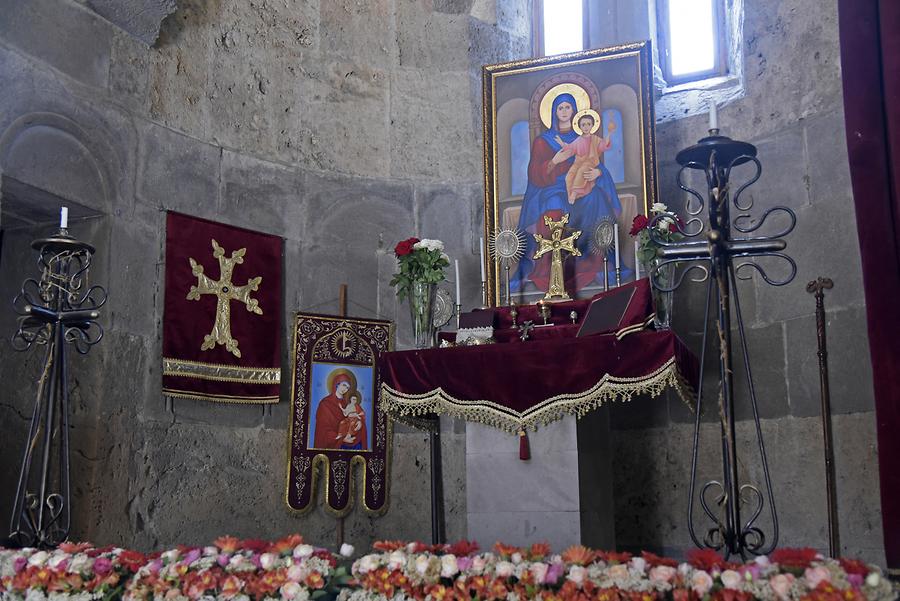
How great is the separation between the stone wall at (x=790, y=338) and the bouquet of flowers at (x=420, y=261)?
1525 millimetres

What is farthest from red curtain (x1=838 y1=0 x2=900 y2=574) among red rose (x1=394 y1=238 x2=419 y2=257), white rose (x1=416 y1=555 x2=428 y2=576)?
red rose (x1=394 y1=238 x2=419 y2=257)

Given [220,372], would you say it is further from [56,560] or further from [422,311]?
[56,560]

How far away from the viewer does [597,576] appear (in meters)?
2.93

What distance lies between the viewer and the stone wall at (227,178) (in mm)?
5762

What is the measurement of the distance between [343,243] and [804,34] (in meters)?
3.19

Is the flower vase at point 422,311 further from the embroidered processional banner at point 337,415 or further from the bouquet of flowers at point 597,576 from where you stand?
the bouquet of flowers at point 597,576

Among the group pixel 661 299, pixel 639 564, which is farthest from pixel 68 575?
pixel 661 299

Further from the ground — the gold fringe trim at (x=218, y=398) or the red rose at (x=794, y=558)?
the gold fringe trim at (x=218, y=398)

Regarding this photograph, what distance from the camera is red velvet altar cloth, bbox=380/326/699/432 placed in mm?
4777

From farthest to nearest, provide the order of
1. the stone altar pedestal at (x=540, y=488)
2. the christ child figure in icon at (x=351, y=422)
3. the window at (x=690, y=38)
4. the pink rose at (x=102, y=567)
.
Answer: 1. the window at (x=690, y=38)
2. the christ child figure in icon at (x=351, y=422)
3. the stone altar pedestal at (x=540, y=488)
4. the pink rose at (x=102, y=567)

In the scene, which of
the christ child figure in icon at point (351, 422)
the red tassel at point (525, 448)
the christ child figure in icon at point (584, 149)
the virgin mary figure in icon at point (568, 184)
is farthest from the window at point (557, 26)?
the red tassel at point (525, 448)

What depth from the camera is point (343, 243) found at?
7.02 m

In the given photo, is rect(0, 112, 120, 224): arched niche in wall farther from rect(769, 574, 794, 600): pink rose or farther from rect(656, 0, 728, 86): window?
rect(769, 574, 794, 600): pink rose

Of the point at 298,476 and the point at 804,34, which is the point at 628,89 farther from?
the point at 298,476
